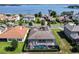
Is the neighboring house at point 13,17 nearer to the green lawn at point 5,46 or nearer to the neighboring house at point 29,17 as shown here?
the neighboring house at point 29,17

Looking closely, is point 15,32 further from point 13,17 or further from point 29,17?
point 29,17

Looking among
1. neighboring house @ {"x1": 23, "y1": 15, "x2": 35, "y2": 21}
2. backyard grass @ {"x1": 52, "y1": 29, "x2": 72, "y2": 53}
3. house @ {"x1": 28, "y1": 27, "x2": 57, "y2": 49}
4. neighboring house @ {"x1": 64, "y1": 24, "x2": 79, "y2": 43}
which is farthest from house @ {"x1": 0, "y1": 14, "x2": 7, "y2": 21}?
neighboring house @ {"x1": 64, "y1": 24, "x2": 79, "y2": 43}

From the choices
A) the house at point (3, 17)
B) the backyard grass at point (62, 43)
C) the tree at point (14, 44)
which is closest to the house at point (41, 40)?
the backyard grass at point (62, 43)

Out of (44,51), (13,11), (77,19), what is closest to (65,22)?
(77,19)

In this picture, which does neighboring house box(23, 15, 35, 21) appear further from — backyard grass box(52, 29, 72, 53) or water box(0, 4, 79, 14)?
backyard grass box(52, 29, 72, 53)
